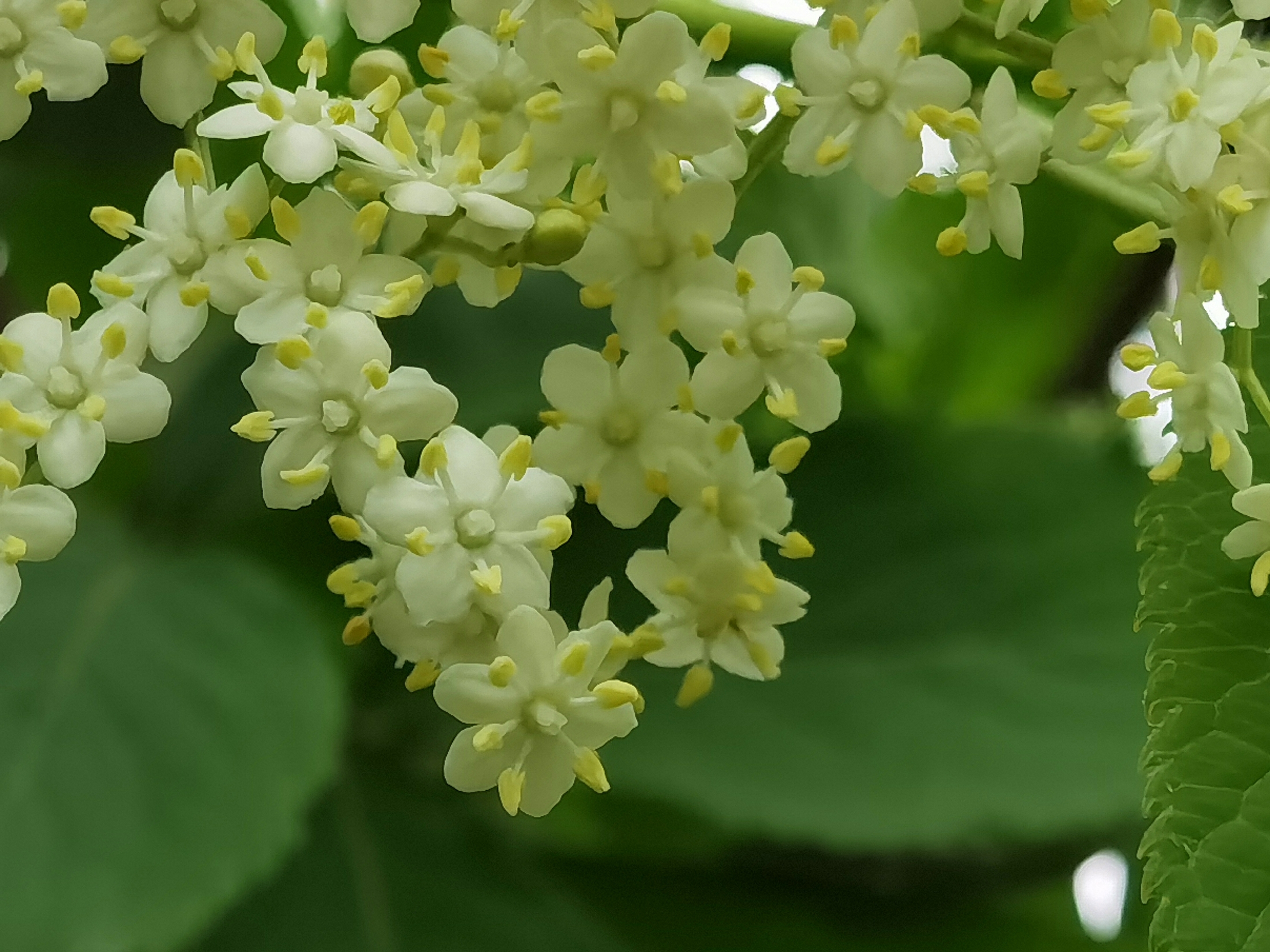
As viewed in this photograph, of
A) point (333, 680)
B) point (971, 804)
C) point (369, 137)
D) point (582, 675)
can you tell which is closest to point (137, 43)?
point (369, 137)

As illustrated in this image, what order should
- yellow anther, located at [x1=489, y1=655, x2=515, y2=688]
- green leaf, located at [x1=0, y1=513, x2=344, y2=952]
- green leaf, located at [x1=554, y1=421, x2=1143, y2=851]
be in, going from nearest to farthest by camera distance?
yellow anther, located at [x1=489, y1=655, x2=515, y2=688] → green leaf, located at [x1=0, y1=513, x2=344, y2=952] → green leaf, located at [x1=554, y1=421, x2=1143, y2=851]

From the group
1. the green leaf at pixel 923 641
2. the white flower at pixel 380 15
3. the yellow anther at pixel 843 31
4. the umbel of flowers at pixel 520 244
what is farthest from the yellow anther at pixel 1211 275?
the green leaf at pixel 923 641

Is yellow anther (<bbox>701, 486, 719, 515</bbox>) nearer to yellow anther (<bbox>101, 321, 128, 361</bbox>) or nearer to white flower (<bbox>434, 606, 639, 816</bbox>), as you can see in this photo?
white flower (<bbox>434, 606, 639, 816</bbox>)

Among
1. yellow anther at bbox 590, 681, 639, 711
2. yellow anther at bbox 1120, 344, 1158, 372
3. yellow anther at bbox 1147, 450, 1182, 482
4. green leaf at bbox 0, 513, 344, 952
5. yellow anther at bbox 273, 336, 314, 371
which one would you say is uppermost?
yellow anther at bbox 1120, 344, 1158, 372

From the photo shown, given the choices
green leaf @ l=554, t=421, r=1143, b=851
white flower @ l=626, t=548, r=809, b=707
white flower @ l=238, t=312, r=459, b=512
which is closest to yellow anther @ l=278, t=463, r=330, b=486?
white flower @ l=238, t=312, r=459, b=512

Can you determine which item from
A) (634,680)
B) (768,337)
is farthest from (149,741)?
(768,337)
